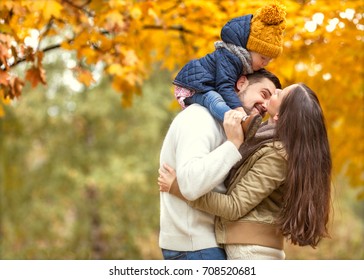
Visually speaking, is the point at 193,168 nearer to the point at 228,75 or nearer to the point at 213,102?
the point at 213,102

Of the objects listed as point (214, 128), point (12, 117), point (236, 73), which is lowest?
point (214, 128)

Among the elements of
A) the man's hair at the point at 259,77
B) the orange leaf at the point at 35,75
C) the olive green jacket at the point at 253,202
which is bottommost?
the olive green jacket at the point at 253,202

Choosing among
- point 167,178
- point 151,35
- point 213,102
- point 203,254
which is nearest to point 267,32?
point 213,102

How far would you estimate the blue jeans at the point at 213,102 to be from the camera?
2.84 m

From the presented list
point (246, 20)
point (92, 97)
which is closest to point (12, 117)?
point (92, 97)

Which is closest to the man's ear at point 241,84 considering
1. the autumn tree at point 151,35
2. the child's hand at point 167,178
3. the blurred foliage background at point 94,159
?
the child's hand at point 167,178

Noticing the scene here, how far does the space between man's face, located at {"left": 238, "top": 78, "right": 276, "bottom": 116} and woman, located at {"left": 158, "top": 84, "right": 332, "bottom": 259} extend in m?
0.09

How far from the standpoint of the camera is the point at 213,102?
288 cm

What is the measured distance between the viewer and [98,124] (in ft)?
37.3

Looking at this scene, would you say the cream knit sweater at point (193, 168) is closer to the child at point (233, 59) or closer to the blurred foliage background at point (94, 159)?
the child at point (233, 59)

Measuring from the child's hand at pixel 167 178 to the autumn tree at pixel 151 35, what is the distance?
5.30 ft

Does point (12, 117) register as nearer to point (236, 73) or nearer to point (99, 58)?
point (99, 58)

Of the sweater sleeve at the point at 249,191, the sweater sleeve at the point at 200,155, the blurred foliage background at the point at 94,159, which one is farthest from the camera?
the blurred foliage background at the point at 94,159

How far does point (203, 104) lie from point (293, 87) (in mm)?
386
